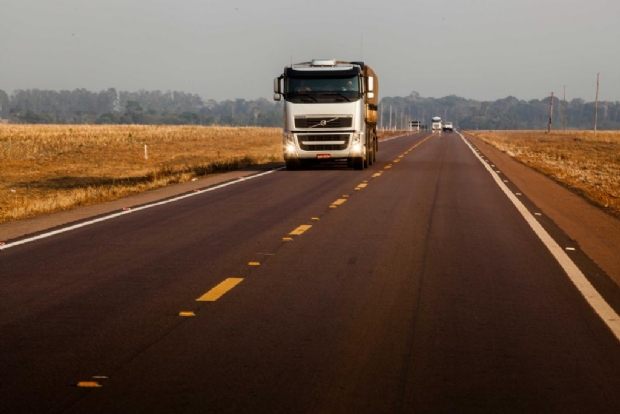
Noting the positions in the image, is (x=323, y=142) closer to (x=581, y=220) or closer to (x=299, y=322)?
(x=581, y=220)

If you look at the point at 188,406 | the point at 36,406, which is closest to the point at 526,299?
the point at 188,406

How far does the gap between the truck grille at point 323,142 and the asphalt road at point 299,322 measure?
1589cm

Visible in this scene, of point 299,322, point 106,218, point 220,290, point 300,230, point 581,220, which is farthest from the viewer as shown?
point 581,220

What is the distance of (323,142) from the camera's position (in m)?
31.2

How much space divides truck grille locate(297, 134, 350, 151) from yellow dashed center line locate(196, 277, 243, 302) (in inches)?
834

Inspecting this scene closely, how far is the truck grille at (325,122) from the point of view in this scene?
1216 inches

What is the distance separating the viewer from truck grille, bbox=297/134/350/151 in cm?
3108

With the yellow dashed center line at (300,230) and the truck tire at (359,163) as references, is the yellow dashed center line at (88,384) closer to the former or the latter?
the yellow dashed center line at (300,230)

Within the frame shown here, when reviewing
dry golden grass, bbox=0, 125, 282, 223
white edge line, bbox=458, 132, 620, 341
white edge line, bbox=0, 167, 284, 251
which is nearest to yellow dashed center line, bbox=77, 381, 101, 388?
white edge line, bbox=458, 132, 620, 341

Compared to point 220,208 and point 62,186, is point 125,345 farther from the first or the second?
point 62,186

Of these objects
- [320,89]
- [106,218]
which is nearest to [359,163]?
[320,89]

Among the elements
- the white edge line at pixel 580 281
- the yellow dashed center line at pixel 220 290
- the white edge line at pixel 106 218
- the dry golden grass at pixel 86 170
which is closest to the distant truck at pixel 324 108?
the dry golden grass at pixel 86 170

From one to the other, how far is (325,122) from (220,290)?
21814mm

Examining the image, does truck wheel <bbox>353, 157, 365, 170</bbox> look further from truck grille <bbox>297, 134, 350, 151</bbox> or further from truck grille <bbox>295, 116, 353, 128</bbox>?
Answer: truck grille <bbox>295, 116, 353, 128</bbox>
